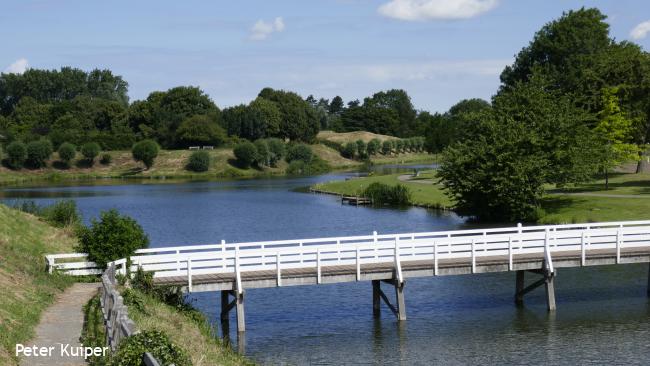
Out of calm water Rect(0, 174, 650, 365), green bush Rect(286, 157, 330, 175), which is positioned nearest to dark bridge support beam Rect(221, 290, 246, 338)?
calm water Rect(0, 174, 650, 365)

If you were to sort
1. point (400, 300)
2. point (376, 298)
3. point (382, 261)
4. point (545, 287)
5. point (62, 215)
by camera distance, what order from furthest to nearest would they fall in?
point (62, 215), point (545, 287), point (376, 298), point (382, 261), point (400, 300)

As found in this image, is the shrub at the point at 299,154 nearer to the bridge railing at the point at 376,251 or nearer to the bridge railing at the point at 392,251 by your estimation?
the bridge railing at the point at 392,251

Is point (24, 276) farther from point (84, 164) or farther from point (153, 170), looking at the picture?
point (84, 164)

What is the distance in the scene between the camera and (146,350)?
18031mm

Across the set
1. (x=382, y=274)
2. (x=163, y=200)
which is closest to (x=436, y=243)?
(x=382, y=274)

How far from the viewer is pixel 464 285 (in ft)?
153

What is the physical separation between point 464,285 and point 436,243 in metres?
8.24

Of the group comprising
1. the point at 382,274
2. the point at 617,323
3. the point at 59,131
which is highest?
the point at 59,131

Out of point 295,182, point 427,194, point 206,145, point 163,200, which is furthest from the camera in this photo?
point 206,145

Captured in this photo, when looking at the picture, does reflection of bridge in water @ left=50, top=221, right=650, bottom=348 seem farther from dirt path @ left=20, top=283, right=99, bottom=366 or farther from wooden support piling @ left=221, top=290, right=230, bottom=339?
dirt path @ left=20, top=283, right=99, bottom=366

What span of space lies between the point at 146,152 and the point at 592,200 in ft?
350

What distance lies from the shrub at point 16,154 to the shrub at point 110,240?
410 ft

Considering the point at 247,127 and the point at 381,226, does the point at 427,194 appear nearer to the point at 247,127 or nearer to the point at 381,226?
the point at 381,226

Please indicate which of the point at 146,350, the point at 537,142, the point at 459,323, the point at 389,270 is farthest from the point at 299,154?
the point at 146,350
